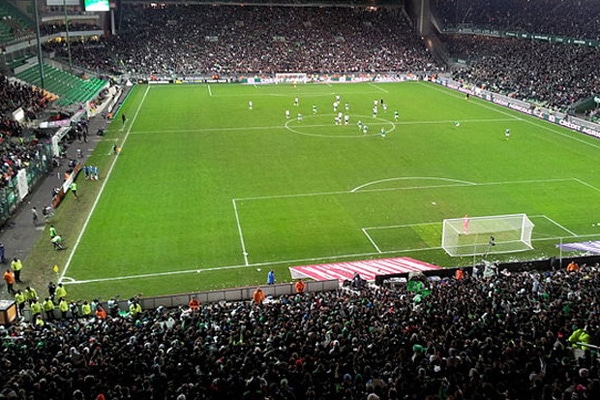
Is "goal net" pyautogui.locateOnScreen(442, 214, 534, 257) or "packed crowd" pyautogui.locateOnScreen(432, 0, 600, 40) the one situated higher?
"packed crowd" pyautogui.locateOnScreen(432, 0, 600, 40)

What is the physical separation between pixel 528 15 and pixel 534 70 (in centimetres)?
1804

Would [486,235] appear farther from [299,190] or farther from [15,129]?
[15,129]

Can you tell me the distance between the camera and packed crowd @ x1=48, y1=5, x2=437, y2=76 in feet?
289

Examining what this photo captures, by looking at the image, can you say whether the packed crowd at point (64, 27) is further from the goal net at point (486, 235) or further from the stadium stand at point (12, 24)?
the goal net at point (486, 235)

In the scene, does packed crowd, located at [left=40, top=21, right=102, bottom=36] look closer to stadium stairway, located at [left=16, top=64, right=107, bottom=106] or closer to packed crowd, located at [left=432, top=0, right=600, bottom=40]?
stadium stairway, located at [left=16, top=64, right=107, bottom=106]

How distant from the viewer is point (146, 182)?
127 feet

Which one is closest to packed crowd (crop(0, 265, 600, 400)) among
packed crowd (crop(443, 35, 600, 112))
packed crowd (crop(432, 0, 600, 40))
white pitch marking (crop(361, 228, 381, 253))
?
white pitch marking (crop(361, 228, 381, 253))

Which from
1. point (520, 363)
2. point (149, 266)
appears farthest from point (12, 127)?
point (520, 363)

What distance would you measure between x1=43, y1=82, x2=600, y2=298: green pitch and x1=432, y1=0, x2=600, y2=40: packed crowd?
2378 centimetres

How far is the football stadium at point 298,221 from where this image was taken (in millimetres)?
13078

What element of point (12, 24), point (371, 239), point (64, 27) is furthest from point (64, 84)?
point (371, 239)

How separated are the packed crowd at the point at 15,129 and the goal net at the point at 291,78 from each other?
3721cm

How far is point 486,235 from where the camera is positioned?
29.0 meters

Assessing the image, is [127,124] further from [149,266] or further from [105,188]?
[149,266]
